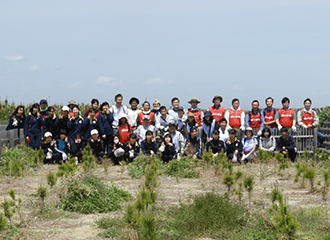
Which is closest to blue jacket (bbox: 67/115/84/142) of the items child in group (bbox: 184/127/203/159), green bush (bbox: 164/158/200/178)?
child in group (bbox: 184/127/203/159)

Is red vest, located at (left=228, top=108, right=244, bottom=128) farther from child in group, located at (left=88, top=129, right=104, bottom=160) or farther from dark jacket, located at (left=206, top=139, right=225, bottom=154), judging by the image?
child in group, located at (left=88, top=129, right=104, bottom=160)

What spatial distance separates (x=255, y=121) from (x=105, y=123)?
12.6 ft

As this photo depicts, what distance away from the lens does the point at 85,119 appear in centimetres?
1469

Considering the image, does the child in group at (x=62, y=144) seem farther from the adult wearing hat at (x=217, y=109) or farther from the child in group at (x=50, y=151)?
the adult wearing hat at (x=217, y=109)

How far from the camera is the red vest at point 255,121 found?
583 inches

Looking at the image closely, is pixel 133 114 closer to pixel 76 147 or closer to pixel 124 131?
pixel 124 131

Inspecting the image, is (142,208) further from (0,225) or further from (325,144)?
(325,144)

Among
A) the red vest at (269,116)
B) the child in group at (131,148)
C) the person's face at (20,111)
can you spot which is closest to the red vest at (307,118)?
the red vest at (269,116)

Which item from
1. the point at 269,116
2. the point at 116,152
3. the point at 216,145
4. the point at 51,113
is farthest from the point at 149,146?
the point at 269,116

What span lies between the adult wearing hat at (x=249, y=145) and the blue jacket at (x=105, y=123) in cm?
337

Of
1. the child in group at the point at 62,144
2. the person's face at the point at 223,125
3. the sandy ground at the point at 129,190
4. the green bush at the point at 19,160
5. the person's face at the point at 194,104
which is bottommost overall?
the sandy ground at the point at 129,190

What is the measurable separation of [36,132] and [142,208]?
961 cm

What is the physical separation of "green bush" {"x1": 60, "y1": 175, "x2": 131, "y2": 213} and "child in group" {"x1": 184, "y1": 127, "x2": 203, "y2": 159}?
Result: 5.98m

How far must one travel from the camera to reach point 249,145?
14.3 m
